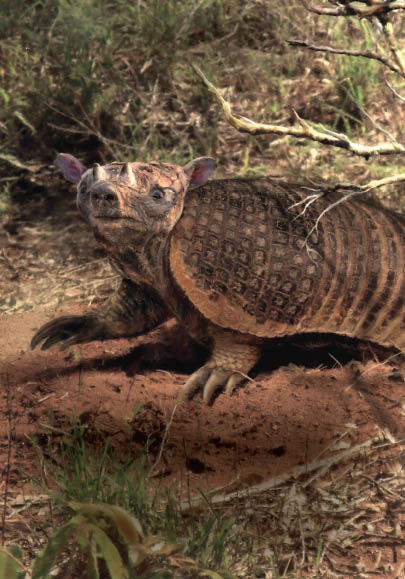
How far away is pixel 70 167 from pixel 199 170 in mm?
496

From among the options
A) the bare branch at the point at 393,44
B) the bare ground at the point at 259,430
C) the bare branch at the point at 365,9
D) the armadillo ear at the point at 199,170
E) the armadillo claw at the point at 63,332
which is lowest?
the bare ground at the point at 259,430

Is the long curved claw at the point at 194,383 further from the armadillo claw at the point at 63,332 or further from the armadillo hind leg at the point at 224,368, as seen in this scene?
the armadillo claw at the point at 63,332

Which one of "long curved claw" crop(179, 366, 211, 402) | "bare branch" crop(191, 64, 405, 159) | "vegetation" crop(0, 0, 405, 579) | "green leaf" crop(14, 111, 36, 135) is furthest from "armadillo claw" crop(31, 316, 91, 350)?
"green leaf" crop(14, 111, 36, 135)

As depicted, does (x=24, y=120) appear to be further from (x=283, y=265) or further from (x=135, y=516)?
(x=135, y=516)

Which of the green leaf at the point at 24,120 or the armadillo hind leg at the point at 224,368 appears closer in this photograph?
the armadillo hind leg at the point at 224,368

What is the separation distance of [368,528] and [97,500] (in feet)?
2.76

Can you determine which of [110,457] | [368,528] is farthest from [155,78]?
[368,528]

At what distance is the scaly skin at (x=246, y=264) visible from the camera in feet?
9.15


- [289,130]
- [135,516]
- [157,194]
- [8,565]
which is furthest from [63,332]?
[8,565]

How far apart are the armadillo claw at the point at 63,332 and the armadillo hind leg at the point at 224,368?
546 mm

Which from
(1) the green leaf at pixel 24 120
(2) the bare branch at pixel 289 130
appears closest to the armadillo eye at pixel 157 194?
(2) the bare branch at pixel 289 130

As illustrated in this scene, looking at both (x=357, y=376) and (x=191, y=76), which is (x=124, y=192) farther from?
(x=191, y=76)

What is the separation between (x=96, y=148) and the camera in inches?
176

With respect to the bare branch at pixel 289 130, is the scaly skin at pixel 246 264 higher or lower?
lower
